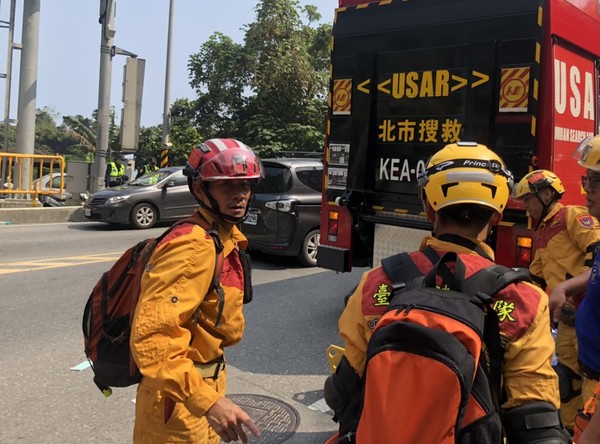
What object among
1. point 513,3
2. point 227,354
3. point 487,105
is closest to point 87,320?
point 227,354

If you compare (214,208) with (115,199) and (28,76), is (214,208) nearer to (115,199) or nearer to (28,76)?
(115,199)

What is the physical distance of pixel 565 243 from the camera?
11.6ft

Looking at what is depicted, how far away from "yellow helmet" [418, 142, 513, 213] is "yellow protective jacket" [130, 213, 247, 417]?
2.83 feet

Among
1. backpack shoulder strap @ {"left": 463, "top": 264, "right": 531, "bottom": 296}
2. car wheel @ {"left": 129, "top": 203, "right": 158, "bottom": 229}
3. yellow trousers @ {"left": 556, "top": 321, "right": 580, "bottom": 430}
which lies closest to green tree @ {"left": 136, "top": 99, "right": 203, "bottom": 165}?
car wheel @ {"left": 129, "top": 203, "right": 158, "bottom": 229}

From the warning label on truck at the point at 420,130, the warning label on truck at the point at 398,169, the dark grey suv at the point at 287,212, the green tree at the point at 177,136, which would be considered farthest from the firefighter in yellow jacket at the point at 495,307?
the green tree at the point at 177,136

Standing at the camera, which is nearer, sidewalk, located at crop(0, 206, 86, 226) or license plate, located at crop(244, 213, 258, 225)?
license plate, located at crop(244, 213, 258, 225)

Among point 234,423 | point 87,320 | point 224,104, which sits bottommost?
point 234,423

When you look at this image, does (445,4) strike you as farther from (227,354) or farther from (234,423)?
(234,423)

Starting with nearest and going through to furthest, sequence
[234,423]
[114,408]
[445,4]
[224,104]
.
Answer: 1. [234,423]
2. [114,408]
3. [445,4]
4. [224,104]

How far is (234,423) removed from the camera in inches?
71.6

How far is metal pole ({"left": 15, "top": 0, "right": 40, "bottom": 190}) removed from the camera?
1574cm

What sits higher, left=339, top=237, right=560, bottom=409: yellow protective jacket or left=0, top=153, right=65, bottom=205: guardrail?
left=0, top=153, right=65, bottom=205: guardrail

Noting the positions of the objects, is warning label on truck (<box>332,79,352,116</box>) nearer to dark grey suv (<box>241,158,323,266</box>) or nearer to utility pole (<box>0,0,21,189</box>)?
dark grey suv (<box>241,158,323,266</box>)

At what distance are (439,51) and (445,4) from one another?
0.41 m
